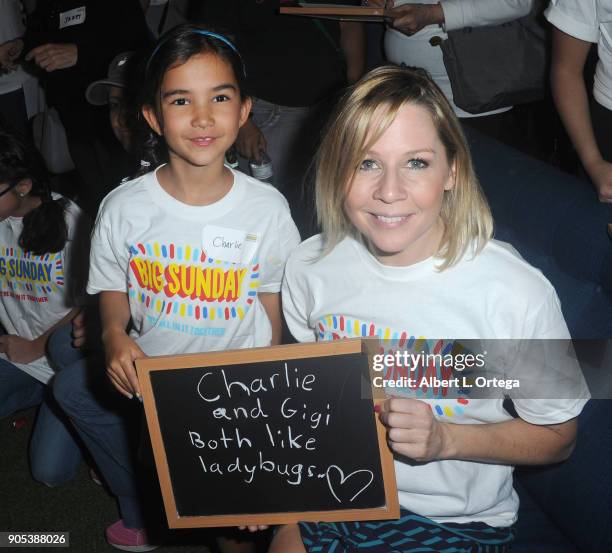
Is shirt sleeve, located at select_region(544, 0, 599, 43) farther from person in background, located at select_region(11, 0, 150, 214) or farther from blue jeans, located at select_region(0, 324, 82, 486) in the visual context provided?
blue jeans, located at select_region(0, 324, 82, 486)

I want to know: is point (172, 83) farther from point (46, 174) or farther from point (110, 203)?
point (46, 174)

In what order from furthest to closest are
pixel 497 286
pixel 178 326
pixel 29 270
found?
1. pixel 29 270
2. pixel 178 326
3. pixel 497 286

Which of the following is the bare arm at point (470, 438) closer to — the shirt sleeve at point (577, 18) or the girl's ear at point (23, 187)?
the shirt sleeve at point (577, 18)

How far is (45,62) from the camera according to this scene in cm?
321

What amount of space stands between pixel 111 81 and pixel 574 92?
174 centimetres

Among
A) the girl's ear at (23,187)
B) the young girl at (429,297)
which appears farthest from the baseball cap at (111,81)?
the young girl at (429,297)

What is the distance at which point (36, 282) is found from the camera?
99.7 inches

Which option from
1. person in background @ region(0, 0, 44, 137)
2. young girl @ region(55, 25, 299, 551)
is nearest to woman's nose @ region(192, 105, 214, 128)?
young girl @ region(55, 25, 299, 551)

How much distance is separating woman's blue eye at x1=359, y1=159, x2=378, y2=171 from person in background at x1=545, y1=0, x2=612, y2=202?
86 centimetres

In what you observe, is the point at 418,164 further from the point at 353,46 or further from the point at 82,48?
the point at 82,48

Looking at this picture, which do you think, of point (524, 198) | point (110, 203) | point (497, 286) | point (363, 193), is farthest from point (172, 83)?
point (524, 198)

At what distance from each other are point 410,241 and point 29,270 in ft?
5.42

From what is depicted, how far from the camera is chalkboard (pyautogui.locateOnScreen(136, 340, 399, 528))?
1.40 metres

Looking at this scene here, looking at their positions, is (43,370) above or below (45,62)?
below
